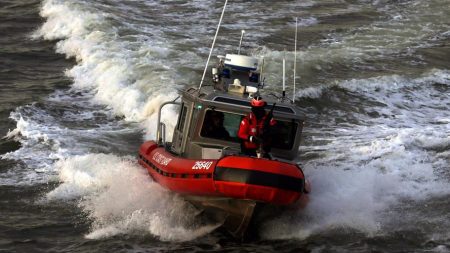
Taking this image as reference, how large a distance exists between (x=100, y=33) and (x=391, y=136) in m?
10.3

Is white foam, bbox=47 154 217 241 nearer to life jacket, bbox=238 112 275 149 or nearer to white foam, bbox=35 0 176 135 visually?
life jacket, bbox=238 112 275 149

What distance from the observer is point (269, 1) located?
90.0 ft

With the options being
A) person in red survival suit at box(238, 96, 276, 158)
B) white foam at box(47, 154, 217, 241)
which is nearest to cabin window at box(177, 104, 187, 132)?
white foam at box(47, 154, 217, 241)

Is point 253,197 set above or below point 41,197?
above

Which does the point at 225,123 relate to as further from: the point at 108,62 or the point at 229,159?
the point at 108,62

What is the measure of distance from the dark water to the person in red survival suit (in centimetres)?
95

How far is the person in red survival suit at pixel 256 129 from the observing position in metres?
9.76

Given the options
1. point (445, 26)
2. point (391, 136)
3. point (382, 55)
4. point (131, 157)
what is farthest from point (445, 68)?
point (131, 157)

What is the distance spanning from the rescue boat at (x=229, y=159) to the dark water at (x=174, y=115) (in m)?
0.46

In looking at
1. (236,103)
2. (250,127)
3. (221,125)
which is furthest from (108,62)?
(250,127)

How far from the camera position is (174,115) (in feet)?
52.6

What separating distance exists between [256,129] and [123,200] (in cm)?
Answer: 255

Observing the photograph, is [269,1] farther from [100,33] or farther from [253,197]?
[253,197]

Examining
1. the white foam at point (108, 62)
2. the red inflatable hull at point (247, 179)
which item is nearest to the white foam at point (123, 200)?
the red inflatable hull at point (247, 179)
